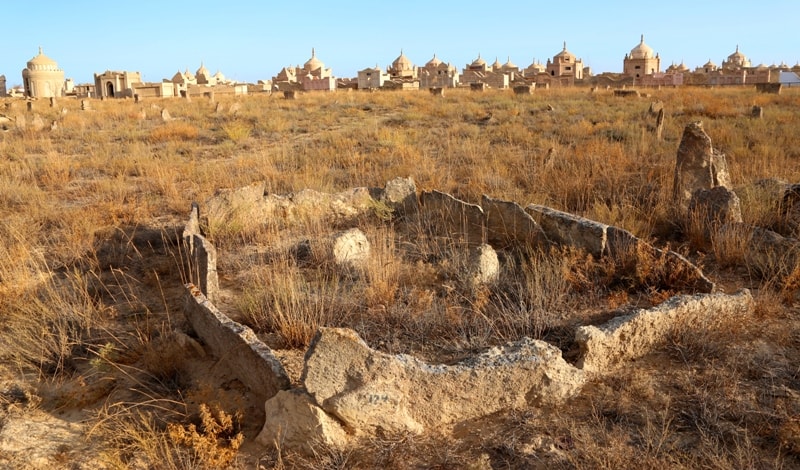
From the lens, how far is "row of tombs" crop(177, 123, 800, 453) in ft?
8.43

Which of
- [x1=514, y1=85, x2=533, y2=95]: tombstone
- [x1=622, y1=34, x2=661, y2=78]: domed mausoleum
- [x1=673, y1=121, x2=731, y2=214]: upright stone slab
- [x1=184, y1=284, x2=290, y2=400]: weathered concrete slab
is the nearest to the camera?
[x1=184, y1=284, x2=290, y2=400]: weathered concrete slab

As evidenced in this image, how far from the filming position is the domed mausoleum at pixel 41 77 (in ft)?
123

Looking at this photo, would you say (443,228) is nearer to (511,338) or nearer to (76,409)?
(511,338)

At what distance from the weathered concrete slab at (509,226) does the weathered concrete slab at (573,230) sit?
103 mm

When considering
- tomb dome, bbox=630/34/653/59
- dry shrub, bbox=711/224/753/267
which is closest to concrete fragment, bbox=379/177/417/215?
dry shrub, bbox=711/224/753/267

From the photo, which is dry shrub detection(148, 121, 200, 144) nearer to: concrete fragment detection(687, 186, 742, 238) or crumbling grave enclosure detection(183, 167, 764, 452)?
crumbling grave enclosure detection(183, 167, 764, 452)

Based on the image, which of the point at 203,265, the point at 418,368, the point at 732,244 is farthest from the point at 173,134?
the point at 418,368

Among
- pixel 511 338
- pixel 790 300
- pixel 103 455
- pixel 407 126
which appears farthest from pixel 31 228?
pixel 407 126

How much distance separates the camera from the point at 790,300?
13.0ft

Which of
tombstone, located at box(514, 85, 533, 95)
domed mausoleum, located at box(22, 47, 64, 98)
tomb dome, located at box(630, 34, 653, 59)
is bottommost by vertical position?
tombstone, located at box(514, 85, 533, 95)

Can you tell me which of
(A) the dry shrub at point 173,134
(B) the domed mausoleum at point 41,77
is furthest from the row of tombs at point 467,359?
(B) the domed mausoleum at point 41,77

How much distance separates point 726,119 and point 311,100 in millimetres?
15157

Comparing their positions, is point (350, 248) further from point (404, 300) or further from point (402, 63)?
point (402, 63)

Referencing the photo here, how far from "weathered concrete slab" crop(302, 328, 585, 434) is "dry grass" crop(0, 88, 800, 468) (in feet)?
0.38
